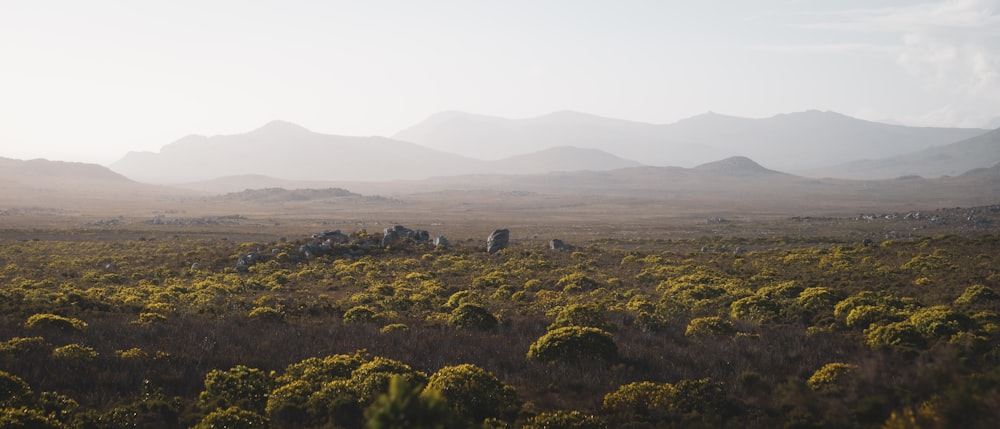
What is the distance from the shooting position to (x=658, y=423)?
8.23 m

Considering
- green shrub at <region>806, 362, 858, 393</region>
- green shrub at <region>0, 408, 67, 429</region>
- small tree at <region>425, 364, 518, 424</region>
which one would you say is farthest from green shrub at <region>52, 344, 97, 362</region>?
green shrub at <region>806, 362, 858, 393</region>

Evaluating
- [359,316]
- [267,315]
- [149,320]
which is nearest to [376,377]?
[359,316]

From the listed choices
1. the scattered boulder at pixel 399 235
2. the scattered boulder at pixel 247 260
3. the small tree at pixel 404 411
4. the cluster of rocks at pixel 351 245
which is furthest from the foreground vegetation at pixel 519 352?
the scattered boulder at pixel 399 235

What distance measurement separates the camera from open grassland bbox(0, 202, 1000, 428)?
822cm

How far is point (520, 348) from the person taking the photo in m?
13.6

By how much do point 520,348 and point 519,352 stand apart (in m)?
0.44

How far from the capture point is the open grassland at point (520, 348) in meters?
8.22

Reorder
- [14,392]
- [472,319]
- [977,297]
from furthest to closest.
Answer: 1. [977,297]
2. [472,319]
3. [14,392]

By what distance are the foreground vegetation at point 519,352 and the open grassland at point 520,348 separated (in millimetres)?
51

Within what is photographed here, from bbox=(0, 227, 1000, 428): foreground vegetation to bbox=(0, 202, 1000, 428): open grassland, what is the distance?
5 cm

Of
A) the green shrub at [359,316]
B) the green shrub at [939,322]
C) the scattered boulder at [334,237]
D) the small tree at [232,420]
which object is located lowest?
the green shrub at [359,316]

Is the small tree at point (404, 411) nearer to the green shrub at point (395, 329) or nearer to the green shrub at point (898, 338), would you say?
the green shrub at point (395, 329)

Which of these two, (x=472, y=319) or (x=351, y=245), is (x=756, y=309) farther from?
(x=351, y=245)

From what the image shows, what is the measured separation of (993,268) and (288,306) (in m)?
29.9
